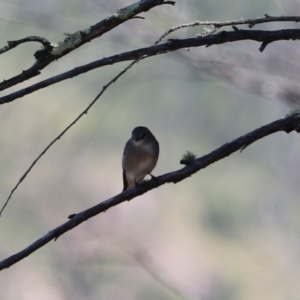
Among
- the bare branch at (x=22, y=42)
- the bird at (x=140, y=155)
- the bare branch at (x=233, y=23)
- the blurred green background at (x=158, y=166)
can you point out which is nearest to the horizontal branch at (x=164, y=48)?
the bare branch at (x=233, y=23)

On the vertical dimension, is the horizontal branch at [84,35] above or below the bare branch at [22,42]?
above

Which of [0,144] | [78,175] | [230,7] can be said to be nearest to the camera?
[230,7]

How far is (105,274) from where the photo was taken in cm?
562

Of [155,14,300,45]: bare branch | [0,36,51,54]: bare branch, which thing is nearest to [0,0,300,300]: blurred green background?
[155,14,300,45]: bare branch

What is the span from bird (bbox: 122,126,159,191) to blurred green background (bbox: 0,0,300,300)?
1.23ft

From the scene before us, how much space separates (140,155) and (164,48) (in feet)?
9.52

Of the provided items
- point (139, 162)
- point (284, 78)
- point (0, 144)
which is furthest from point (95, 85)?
point (0, 144)

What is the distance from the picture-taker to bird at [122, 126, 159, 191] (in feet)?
18.2

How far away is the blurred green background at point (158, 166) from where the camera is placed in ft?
17.4

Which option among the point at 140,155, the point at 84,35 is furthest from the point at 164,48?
the point at 140,155

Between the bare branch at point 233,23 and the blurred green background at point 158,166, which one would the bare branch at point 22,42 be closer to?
the bare branch at point 233,23

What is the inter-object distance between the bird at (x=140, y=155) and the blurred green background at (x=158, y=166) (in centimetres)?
37

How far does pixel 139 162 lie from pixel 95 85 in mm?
2454

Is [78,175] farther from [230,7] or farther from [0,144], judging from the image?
[230,7]
